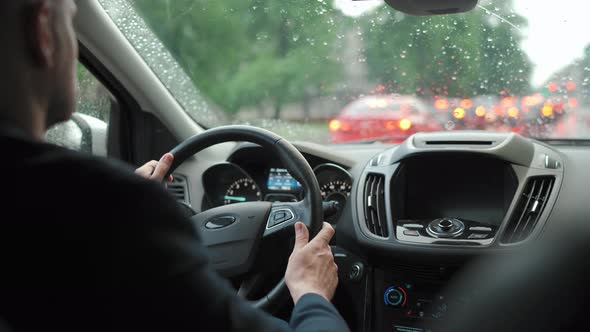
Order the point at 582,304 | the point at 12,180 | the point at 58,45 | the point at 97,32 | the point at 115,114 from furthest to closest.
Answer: the point at 115,114
the point at 97,32
the point at 58,45
the point at 12,180
the point at 582,304

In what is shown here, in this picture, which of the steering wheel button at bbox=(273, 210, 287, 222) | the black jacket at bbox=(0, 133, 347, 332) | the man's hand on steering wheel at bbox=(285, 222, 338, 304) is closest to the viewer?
the black jacket at bbox=(0, 133, 347, 332)

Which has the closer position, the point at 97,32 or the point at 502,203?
the point at 502,203

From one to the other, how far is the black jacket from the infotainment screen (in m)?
1.91

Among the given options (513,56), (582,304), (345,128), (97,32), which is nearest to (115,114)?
(97,32)

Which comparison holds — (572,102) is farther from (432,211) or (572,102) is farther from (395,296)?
(395,296)

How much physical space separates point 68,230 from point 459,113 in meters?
Result: 2.58

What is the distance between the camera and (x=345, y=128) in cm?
380

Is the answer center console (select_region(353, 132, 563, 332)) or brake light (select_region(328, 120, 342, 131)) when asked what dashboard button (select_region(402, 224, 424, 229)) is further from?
brake light (select_region(328, 120, 342, 131))

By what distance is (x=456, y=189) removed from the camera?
9.63ft

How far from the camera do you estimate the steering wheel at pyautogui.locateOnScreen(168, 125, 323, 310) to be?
2.29 meters

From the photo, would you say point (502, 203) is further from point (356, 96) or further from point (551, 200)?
point (356, 96)

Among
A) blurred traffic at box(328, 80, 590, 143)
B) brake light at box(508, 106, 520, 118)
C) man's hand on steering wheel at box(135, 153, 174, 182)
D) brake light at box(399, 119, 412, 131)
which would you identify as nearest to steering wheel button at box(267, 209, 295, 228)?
man's hand on steering wheel at box(135, 153, 174, 182)

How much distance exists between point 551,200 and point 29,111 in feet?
6.64

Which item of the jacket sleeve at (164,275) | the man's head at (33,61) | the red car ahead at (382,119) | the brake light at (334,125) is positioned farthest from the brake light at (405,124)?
the man's head at (33,61)
